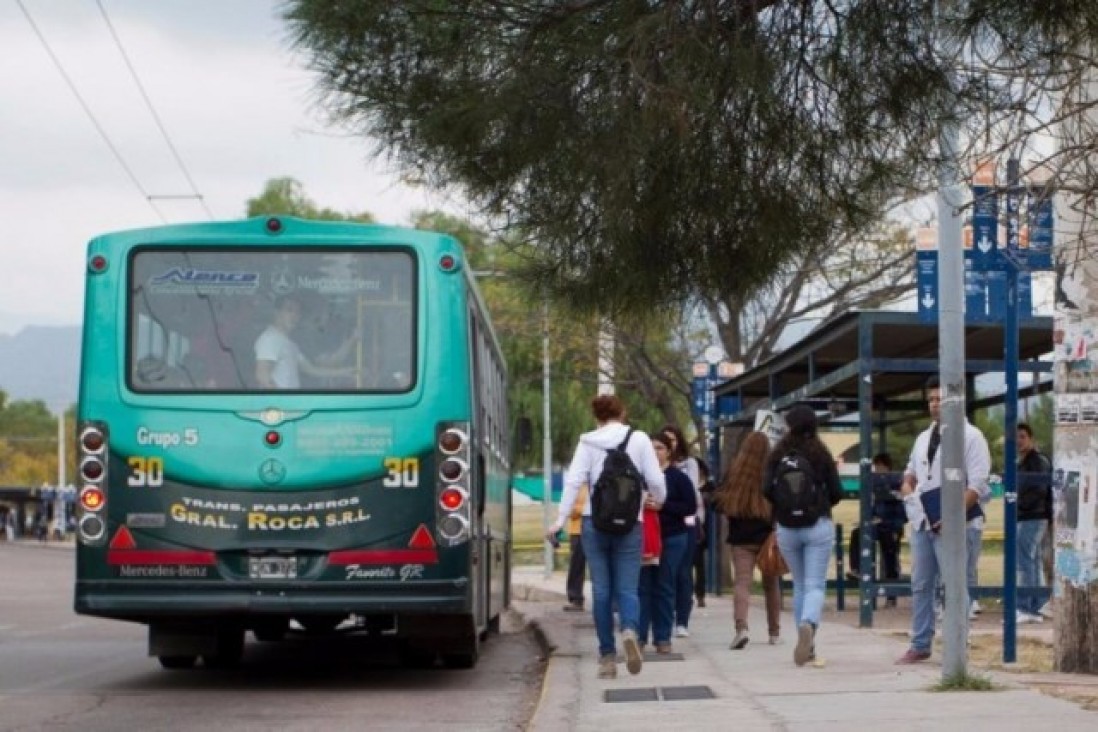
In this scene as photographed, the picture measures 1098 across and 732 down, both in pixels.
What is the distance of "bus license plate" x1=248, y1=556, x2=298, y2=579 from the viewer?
1336 cm

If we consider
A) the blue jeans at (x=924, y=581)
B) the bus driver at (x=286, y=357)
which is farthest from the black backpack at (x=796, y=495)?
the bus driver at (x=286, y=357)

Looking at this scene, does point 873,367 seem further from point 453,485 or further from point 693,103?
point 693,103

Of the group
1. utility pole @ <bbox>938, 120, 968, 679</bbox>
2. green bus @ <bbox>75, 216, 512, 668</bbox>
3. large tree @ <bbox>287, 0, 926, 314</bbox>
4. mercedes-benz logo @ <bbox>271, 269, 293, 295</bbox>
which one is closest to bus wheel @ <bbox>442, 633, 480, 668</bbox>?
green bus @ <bbox>75, 216, 512, 668</bbox>

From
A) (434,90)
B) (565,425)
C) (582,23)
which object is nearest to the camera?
(582,23)

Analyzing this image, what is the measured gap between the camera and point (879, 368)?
17.0 metres

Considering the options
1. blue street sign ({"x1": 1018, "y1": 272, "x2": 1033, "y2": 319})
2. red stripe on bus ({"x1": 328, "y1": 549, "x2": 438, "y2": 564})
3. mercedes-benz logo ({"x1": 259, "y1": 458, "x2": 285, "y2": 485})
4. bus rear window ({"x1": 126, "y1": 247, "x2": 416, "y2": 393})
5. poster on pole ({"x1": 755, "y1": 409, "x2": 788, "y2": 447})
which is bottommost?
red stripe on bus ({"x1": 328, "y1": 549, "x2": 438, "y2": 564})

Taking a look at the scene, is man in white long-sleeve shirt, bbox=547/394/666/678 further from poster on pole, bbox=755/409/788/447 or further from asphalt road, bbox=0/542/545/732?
poster on pole, bbox=755/409/788/447

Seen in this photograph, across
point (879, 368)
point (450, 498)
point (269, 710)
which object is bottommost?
point (269, 710)

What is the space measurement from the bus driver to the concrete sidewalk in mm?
2515

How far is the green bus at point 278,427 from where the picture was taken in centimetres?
1336

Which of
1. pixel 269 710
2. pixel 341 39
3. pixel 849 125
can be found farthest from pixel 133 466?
pixel 849 125

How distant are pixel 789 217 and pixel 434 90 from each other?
1540 mm

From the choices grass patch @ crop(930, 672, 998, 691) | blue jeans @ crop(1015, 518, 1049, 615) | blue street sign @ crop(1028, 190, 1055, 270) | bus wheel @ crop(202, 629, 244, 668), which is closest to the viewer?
grass patch @ crop(930, 672, 998, 691)

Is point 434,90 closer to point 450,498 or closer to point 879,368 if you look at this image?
point 450,498
